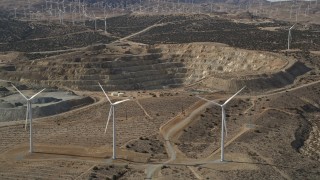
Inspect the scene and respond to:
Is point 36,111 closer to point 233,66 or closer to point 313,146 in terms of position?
point 313,146

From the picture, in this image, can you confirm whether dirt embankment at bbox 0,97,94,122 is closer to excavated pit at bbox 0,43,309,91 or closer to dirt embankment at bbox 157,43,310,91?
excavated pit at bbox 0,43,309,91

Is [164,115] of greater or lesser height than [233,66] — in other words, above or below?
below

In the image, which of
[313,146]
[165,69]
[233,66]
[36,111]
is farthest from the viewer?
[165,69]

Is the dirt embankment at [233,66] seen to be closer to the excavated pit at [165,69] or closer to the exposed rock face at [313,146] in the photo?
the excavated pit at [165,69]

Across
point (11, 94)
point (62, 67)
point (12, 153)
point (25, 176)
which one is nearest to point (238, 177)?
point (25, 176)

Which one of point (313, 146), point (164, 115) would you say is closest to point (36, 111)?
point (164, 115)

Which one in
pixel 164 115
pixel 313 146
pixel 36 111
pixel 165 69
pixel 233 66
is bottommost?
pixel 165 69

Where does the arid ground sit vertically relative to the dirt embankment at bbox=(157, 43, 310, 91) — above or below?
below

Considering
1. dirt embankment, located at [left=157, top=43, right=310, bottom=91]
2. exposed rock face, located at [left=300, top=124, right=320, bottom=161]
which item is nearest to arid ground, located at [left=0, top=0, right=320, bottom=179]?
exposed rock face, located at [left=300, top=124, right=320, bottom=161]

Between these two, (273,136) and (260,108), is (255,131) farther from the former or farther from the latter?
(260,108)

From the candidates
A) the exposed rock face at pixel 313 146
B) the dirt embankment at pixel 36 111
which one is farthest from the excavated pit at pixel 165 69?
the exposed rock face at pixel 313 146
